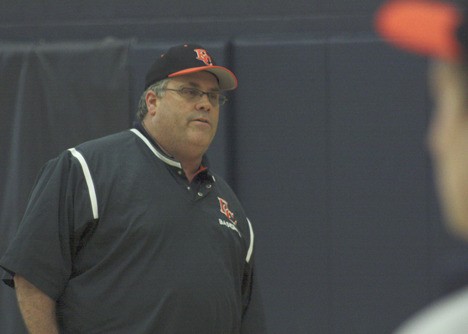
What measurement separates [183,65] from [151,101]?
167mm

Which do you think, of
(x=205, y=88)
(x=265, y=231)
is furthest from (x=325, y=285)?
(x=205, y=88)

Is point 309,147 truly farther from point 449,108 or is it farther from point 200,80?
point 449,108

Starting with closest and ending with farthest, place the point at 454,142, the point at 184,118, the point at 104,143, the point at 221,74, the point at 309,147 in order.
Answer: the point at 454,142
the point at 104,143
the point at 184,118
the point at 221,74
the point at 309,147

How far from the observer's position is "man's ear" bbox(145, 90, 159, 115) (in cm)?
333

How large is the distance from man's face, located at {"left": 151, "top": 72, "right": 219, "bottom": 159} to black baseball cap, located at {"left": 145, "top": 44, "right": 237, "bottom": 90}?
0.10 ft

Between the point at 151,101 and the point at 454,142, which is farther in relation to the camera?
the point at 151,101

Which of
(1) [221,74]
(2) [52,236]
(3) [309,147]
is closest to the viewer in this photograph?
(2) [52,236]

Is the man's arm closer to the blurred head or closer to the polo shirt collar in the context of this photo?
the polo shirt collar

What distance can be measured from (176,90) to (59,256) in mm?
745

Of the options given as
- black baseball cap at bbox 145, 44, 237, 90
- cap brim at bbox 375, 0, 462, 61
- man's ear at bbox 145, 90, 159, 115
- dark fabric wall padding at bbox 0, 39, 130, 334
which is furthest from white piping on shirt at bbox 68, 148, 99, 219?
cap brim at bbox 375, 0, 462, 61

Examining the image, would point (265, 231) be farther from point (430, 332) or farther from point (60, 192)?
point (430, 332)

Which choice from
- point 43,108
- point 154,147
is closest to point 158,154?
point 154,147

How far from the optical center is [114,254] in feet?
9.77

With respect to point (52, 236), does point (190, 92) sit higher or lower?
higher
